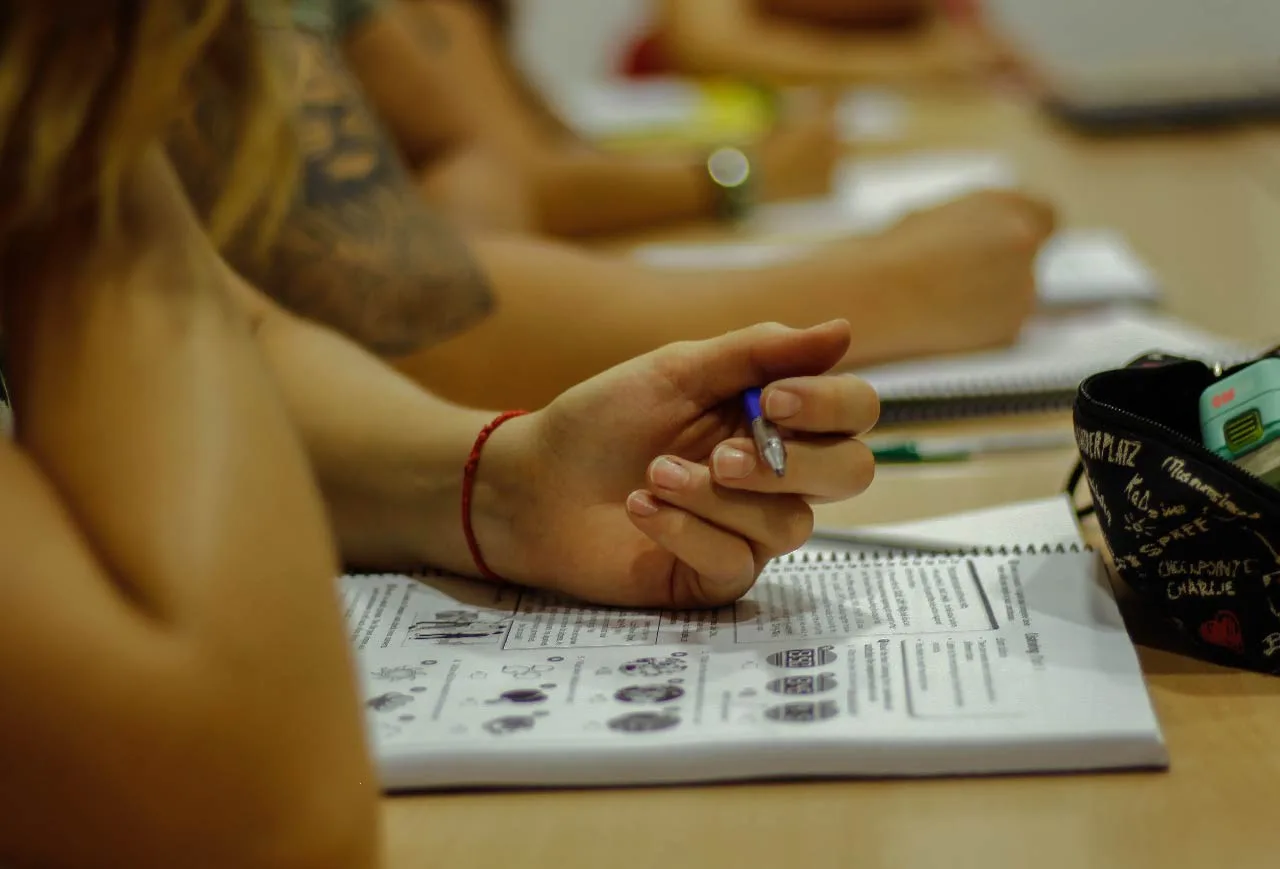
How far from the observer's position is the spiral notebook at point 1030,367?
956mm

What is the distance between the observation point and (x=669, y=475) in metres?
0.60

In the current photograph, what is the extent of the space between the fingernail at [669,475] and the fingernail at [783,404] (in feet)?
0.15

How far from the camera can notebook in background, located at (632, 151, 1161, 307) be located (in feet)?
3.87

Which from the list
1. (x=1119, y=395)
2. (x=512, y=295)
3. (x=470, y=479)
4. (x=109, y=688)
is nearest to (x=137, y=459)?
(x=109, y=688)

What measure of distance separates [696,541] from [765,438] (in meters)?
0.05

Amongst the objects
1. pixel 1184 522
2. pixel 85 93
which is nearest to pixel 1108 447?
pixel 1184 522

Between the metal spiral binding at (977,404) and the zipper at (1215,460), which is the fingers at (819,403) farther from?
the metal spiral binding at (977,404)

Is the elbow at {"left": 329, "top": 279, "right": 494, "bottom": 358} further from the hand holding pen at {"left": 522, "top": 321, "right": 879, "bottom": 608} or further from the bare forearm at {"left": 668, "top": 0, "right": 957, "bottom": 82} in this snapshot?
the bare forearm at {"left": 668, "top": 0, "right": 957, "bottom": 82}

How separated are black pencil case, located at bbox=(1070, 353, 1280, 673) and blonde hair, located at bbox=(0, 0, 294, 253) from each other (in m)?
0.38

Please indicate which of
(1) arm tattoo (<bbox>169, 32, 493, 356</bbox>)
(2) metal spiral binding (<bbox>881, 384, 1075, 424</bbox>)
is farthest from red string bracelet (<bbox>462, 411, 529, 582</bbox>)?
(2) metal spiral binding (<bbox>881, 384, 1075, 424</bbox>)

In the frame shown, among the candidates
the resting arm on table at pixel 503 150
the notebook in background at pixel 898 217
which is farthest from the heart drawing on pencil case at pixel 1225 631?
the resting arm on table at pixel 503 150

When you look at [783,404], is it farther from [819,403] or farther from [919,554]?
[919,554]

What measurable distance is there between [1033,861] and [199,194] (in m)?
0.61

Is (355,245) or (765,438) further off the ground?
(355,245)
